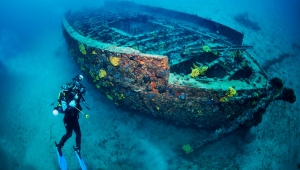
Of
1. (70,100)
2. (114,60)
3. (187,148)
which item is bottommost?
(187,148)

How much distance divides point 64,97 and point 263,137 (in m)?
5.16

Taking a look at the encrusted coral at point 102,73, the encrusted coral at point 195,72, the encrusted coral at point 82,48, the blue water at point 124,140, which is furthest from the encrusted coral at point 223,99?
the encrusted coral at point 82,48

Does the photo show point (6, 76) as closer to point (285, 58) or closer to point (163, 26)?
point (163, 26)

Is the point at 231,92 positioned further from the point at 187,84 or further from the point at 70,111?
the point at 70,111

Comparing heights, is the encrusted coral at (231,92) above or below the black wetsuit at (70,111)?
above

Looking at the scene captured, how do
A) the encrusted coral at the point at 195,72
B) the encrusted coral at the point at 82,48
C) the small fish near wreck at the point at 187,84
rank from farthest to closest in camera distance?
the encrusted coral at the point at 82,48 < the encrusted coral at the point at 195,72 < the small fish near wreck at the point at 187,84

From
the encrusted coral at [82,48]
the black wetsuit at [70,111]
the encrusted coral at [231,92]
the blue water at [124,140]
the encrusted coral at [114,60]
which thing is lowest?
the blue water at [124,140]

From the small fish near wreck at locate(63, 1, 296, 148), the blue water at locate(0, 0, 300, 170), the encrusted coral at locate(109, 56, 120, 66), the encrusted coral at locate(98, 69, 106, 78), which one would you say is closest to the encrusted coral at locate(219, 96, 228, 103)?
the small fish near wreck at locate(63, 1, 296, 148)

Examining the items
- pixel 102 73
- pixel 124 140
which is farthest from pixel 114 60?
pixel 124 140

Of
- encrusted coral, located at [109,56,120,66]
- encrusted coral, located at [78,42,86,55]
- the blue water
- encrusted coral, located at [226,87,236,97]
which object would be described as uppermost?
encrusted coral, located at [226,87,236,97]

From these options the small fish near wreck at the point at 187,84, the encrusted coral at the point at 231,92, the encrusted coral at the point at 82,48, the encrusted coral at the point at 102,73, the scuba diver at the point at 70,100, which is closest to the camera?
the scuba diver at the point at 70,100

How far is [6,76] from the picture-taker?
9852 millimetres

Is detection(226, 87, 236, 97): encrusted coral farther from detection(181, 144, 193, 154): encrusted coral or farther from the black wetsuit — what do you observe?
the black wetsuit

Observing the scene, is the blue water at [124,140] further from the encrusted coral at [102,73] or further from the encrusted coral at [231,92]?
the encrusted coral at [231,92]
